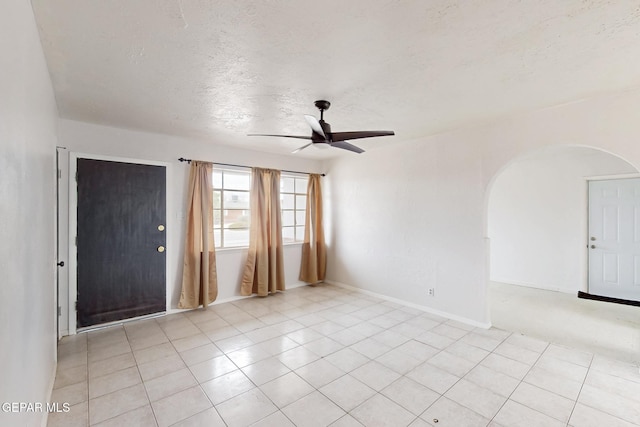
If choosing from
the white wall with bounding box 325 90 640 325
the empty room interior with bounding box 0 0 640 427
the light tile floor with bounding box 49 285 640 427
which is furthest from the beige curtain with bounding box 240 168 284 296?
the white wall with bounding box 325 90 640 325

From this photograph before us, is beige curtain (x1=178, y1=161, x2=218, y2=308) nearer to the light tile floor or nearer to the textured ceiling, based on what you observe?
the light tile floor

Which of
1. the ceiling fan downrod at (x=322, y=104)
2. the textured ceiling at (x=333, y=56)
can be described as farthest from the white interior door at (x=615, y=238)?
the ceiling fan downrod at (x=322, y=104)

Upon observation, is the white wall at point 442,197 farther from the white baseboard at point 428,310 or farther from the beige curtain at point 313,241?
the beige curtain at point 313,241

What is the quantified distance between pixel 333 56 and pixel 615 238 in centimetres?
558

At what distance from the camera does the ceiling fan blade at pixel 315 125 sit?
7.63ft

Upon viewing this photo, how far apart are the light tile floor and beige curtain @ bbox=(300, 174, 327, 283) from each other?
5.93ft

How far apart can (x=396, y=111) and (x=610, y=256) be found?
15.1 feet

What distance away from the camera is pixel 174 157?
13.5 ft

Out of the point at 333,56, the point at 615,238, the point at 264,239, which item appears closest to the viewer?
the point at 333,56

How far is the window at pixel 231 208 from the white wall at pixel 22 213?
8.87 ft

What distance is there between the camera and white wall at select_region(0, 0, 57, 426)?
1.04 meters

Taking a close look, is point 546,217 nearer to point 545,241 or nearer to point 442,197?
point 545,241

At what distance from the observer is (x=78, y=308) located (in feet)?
11.2

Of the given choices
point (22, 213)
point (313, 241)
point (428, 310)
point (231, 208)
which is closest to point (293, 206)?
point (313, 241)
